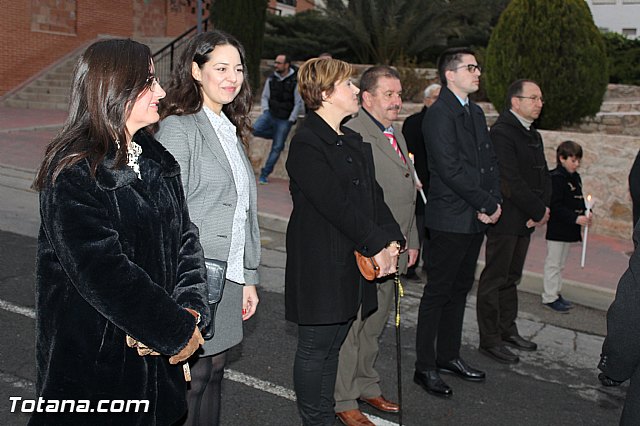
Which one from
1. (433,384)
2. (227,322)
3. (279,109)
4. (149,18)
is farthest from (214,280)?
(149,18)

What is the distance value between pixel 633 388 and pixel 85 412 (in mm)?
1817

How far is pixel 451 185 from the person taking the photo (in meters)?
4.76

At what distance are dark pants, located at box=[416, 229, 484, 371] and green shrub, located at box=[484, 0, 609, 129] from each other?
24.5 feet

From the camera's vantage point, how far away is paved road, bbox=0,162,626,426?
14.9 feet

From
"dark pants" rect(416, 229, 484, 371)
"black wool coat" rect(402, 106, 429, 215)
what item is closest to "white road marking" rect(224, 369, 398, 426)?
"dark pants" rect(416, 229, 484, 371)

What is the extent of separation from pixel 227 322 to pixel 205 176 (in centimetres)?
66

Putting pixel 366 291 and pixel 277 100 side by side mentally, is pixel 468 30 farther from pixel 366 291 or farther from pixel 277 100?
pixel 366 291

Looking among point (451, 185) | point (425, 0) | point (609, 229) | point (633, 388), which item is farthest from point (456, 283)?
point (425, 0)

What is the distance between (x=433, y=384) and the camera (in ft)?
15.9

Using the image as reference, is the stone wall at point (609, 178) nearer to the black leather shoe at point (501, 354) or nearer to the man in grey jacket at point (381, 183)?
the black leather shoe at point (501, 354)

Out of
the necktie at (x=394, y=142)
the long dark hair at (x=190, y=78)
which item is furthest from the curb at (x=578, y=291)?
the long dark hair at (x=190, y=78)

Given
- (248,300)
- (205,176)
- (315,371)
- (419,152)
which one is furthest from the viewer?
(419,152)

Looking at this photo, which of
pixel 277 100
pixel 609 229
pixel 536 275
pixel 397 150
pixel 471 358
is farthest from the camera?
pixel 277 100

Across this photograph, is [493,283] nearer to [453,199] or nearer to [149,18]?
[453,199]
